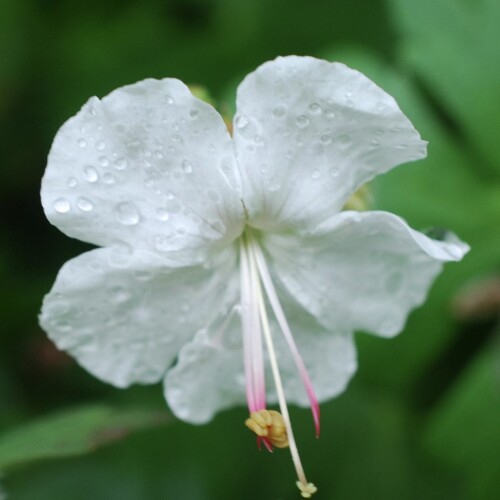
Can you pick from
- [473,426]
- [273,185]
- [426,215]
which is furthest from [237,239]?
[473,426]

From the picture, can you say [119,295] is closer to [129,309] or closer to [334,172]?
[129,309]

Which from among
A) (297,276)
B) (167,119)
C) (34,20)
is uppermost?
(167,119)

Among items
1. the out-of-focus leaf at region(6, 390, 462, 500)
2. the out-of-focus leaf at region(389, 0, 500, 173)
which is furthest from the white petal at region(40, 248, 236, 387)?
the out-of-focus leaf at region(389, 0, 500, 173)

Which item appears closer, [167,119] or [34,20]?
[167,119]

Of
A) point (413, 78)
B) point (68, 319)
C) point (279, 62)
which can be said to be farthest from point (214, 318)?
point (413, 78)

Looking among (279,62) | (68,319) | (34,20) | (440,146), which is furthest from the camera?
(34,20)

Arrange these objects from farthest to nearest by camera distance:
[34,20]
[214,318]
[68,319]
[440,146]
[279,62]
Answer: [34,20] < [440,146] < [214,318] < [68,319] < [279,62]

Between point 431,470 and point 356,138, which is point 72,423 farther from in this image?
point 431,470

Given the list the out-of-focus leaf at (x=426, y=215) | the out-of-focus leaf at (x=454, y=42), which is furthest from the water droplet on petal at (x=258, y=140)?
the out-of-focus leaf at (x=454, y=42)
